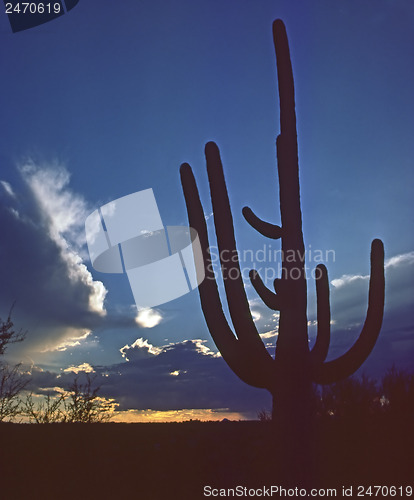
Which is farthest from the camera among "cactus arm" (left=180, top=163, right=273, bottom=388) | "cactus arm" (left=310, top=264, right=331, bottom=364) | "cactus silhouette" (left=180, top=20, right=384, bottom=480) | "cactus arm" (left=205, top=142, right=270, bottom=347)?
"cactus arm" (left=310, top=264, right=331, bottom=364)

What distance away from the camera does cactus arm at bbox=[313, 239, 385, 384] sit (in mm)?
6141

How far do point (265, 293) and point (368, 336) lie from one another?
170 centimetres

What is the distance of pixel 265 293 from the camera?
6.34 m

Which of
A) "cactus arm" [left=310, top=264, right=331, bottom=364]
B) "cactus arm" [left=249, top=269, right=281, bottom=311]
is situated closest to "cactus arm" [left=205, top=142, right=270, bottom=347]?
"cactus arm" [left=249, top=269, right=281, bottom=311]

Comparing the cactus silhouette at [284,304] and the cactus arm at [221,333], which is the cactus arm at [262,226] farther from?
the cactus arm at [221,333]

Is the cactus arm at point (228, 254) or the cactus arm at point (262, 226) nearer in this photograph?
the cactus arm at point (228, 254)

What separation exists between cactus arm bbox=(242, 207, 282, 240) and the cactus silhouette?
0.02 meters

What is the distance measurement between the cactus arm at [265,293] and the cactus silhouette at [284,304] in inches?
0.6

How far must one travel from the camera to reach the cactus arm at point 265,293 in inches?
243

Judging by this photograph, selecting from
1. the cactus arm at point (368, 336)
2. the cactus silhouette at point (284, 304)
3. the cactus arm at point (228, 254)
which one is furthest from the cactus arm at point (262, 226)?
the cactus arm at point (368, 336)

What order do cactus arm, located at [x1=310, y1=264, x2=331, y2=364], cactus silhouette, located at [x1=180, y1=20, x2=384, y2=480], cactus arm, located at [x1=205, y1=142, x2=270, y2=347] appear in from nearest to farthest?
cactus silhouette, located at [x1=180, y1=20, x2=384, y2=480]
cactus arm, located at [x1=205, y1=142, x2=270, y2=347]
cactus arm, located at [x1=310, y1=264, x2=331, y2=364]

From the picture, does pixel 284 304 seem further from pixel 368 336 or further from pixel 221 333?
pixel 368 336

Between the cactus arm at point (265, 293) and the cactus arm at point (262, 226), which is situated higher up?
the cactus arm at point (262, 226)

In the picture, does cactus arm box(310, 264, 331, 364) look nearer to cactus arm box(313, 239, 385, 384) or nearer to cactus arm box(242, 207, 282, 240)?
cactus arm box(313, 239, 385, 384)
